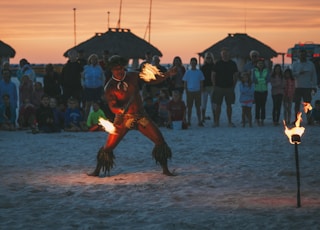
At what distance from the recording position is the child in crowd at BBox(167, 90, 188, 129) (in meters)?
15.6

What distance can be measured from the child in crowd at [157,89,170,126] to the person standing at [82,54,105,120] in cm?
152

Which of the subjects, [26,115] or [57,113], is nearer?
[57,113]

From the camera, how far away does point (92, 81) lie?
15578 millimetres

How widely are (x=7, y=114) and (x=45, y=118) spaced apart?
4.40 ft

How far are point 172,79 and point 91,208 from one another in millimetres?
10050

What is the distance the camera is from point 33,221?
20.4 feet

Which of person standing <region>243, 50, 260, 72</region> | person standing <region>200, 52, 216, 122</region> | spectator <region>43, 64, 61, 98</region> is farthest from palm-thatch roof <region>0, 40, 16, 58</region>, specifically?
person standing <region>243, 50, 260, 72</region>

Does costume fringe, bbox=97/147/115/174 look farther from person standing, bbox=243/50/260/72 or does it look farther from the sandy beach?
person standing, bbox=243/50/260/72

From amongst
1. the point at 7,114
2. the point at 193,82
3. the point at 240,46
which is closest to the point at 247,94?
the point at 193,82

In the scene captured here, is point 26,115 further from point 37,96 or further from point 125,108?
point 125,108

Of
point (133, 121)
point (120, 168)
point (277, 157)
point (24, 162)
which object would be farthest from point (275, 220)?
point (24, 162)

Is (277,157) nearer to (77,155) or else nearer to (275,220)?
(77,155)

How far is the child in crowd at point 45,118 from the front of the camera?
49.3 feet

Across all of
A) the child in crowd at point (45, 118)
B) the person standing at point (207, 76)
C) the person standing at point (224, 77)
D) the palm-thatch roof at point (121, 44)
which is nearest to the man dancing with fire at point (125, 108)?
the child in crowd at point (45, 118)
